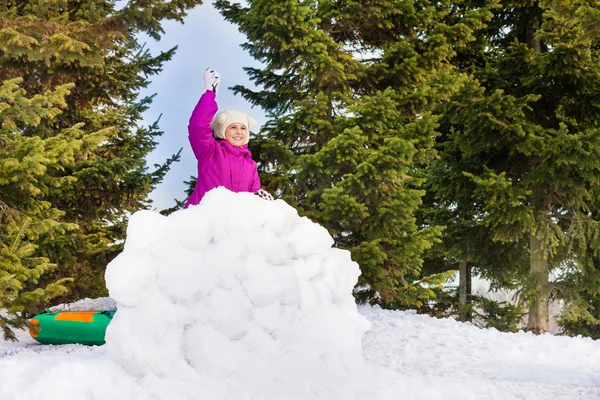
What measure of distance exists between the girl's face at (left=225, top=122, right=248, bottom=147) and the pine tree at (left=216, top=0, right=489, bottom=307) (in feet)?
9.31

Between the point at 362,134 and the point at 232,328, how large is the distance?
5.50m

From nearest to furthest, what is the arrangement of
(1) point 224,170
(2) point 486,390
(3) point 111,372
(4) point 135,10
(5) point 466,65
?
(3) point 111,372
(2) point 486,390
(1) point 224,170
(4) point 135,10
(5) point 466,65

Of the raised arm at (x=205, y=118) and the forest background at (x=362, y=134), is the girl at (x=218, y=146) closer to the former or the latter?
the raised arm at (x=205, y=118)

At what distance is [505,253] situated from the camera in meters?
13.9

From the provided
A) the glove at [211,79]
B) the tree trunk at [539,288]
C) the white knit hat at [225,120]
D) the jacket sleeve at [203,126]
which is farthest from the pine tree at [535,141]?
the jacket sleeve at [203,126]

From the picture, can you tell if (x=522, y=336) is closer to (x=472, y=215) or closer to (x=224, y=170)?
(x=472, y=215)

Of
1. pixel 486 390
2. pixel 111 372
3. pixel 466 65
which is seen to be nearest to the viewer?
pixel 111 372

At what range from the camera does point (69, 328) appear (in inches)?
301

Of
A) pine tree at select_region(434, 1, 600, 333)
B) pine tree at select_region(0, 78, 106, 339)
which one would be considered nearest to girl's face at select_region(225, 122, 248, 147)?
pine tree at select_region(0, 78, 106, 339)

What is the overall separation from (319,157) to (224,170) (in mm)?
3474

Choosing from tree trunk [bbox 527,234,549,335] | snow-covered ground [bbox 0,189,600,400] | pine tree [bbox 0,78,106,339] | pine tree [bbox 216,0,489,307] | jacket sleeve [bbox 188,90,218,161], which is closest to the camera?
snow-covered ground [bbox 0,189,600,400]

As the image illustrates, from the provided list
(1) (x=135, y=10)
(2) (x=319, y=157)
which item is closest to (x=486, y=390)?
(2) (x=319, y=157)

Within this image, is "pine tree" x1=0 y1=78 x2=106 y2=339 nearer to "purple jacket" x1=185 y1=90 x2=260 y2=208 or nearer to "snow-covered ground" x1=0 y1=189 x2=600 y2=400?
"snow-covered ground" x1=0 y1=189 x2=600 y2=400

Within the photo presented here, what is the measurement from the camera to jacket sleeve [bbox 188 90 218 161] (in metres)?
5.97
